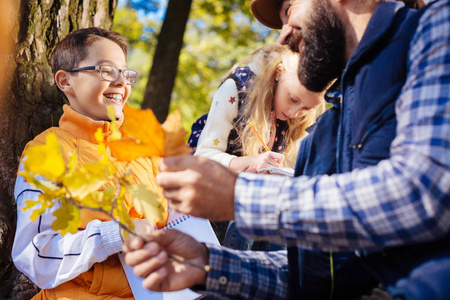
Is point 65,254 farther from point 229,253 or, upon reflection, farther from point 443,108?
point 443,108

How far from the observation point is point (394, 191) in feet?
3.56

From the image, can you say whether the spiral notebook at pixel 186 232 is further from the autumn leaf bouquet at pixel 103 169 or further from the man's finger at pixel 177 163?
the man's finger at pixel 177 163

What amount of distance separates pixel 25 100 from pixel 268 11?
5.47 ft

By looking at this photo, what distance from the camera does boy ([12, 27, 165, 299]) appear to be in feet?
6.36

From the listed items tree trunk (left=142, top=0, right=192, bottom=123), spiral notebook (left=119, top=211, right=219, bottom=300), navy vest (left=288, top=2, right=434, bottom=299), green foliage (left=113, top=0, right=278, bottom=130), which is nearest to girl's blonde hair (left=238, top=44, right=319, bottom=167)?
spiral notebook (left=119, top=211, right=219, bottom=300)

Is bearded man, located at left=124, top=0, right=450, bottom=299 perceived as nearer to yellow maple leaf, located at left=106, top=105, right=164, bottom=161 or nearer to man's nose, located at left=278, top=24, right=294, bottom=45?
yellow maple leaf, located at left=106, top=105, right=164, bottom=161

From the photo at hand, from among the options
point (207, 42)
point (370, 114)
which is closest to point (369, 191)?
point (370, 114)

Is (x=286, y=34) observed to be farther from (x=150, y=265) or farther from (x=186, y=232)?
(x=150, y=265)

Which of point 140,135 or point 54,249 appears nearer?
point 140,135

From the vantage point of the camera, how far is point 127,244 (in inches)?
53.2

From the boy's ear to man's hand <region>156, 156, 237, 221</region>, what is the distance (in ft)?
5.23

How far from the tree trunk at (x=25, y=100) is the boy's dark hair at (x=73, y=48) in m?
0.10

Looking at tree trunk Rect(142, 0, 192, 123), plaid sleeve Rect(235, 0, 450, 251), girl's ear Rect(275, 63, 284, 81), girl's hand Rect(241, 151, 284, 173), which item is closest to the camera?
plaid sleeve Rect(235, 0, 450, 251)

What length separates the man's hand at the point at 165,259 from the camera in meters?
1.30
